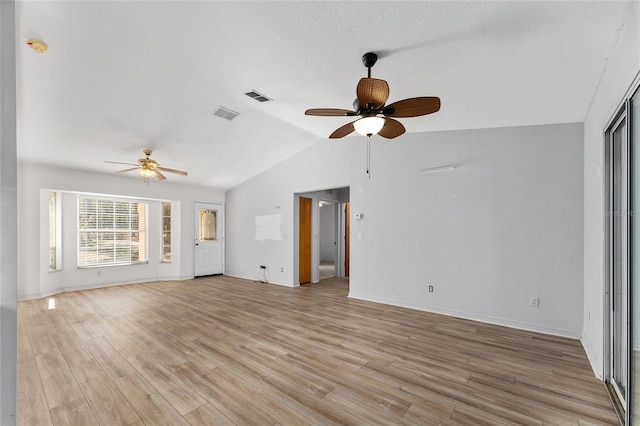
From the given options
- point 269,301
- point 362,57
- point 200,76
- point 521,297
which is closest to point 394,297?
point 521,297

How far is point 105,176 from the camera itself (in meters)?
6.30

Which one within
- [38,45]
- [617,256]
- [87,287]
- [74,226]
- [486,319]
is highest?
[38,45]

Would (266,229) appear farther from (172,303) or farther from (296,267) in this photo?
(172,303)

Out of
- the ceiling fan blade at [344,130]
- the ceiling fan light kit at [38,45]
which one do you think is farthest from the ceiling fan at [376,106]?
the ceiling fan light kit at [38,45]

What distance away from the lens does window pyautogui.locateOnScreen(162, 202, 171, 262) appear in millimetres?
7578

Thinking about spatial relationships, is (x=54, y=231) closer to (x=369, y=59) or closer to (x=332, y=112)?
(x=332, y=112)

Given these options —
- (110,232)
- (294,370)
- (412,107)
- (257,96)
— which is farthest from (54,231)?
(412,107)

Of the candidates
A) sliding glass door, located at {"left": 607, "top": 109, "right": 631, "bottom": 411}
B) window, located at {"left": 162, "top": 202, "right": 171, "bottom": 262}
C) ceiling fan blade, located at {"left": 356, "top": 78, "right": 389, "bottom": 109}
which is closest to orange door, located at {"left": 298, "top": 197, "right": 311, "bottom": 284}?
window, located at {"left": 162, "top": 202, "right": 171, "bottom": 262}

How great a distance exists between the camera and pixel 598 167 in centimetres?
265

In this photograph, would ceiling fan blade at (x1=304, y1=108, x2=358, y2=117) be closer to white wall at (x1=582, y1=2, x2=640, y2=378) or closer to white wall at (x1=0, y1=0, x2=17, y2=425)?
white wall at (x1=582, y1=2, x2=640, y2=378)

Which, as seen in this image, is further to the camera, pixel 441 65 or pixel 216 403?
pixel 441 65

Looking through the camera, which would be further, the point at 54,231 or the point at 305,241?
the point at 305,241

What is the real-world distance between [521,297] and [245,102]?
4648 millimetres

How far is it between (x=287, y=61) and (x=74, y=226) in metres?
6.36
